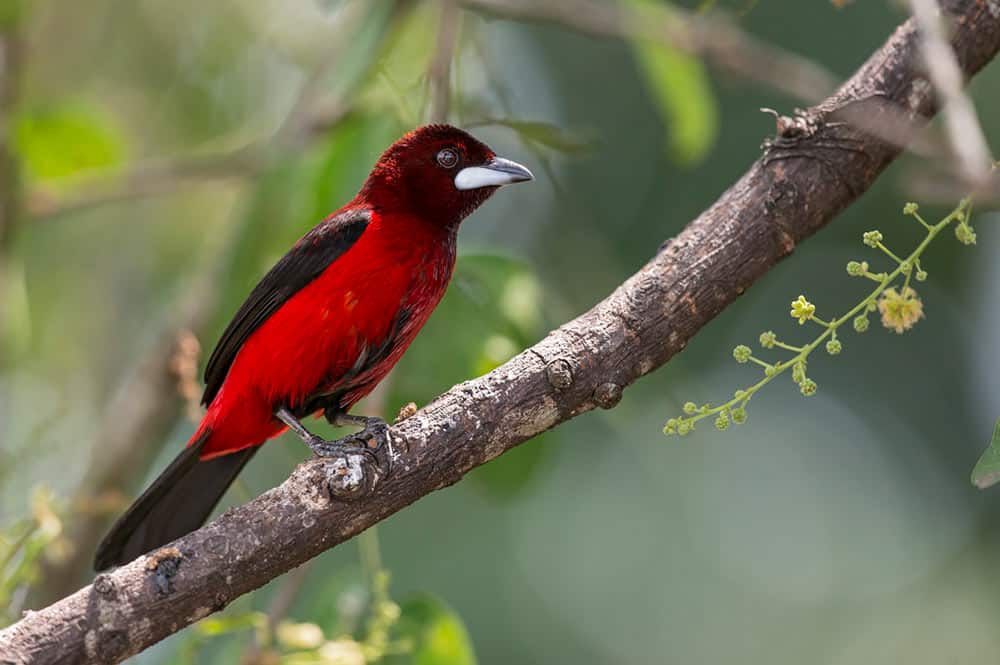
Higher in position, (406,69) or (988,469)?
(406,69)

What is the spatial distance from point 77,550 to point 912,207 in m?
3.38

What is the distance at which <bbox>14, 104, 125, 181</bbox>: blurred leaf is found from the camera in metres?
4.50

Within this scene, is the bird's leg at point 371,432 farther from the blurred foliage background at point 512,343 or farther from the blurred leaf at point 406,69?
the blurred leaf at point 406,69

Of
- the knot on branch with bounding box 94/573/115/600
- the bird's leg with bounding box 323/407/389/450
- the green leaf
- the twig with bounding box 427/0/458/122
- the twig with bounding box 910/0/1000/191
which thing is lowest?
the green leaf

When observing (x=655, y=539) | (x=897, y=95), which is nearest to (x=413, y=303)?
(x=897, y=95)

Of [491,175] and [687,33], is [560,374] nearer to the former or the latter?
[491,175]

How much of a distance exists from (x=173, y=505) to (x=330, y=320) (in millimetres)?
772

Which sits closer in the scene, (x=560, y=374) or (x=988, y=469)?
(x=988, y=469)

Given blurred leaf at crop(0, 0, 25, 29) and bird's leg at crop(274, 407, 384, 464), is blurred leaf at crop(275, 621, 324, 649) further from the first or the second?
blurred leaf at crop(0, 0, 25, 29)

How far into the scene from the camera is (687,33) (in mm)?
3828

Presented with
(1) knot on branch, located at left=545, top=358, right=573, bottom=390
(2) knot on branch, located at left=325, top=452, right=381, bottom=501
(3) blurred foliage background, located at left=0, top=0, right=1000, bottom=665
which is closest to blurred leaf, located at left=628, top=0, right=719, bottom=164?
(3) blurred foliage background, located at left=0, top=0, right=1000, bottom=665

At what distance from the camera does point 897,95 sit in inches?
113

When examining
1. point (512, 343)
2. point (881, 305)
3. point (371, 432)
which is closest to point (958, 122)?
point (881, 305)

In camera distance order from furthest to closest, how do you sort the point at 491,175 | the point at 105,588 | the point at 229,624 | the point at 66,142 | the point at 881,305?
1. the point at 66,142
2. the point at 491,175
3. the point at 229,624
4. the point at 105,588
5. the point at 881,305
